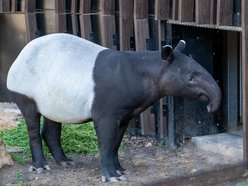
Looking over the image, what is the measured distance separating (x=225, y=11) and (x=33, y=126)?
2072 mm

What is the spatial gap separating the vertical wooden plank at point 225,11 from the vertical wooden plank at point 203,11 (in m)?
0.23

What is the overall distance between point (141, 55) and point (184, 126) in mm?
1506

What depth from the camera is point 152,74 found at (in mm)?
5332

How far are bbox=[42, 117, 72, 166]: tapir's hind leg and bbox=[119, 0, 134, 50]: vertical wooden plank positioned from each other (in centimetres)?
144

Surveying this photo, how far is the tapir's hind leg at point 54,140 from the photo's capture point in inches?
239

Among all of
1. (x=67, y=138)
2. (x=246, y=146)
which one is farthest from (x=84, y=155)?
(x=246, y=146)

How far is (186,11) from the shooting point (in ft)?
20.0

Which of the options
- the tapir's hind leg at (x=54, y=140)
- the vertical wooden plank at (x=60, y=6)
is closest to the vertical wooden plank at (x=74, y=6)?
the vertical wooden plank at (x=60, y=6)

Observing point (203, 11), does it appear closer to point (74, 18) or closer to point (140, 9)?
point (140, 9)

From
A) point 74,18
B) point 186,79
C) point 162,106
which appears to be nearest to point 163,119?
point 162,106

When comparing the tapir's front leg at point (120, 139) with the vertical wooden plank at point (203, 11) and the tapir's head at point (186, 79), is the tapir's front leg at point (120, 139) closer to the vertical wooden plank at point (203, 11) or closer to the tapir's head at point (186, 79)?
the tapir's head at point (186, 79)

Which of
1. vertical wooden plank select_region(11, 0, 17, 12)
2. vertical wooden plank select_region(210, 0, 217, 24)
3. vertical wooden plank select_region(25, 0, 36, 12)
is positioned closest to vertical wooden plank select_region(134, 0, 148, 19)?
vertical wooden plank select_region(210, 0, 217, 24)

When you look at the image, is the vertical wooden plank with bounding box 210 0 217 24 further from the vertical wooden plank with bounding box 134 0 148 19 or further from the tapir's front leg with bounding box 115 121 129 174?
the tapir's front leg with bounding box 115 121 129 174

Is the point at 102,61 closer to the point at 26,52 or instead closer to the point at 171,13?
the point at 26,52
